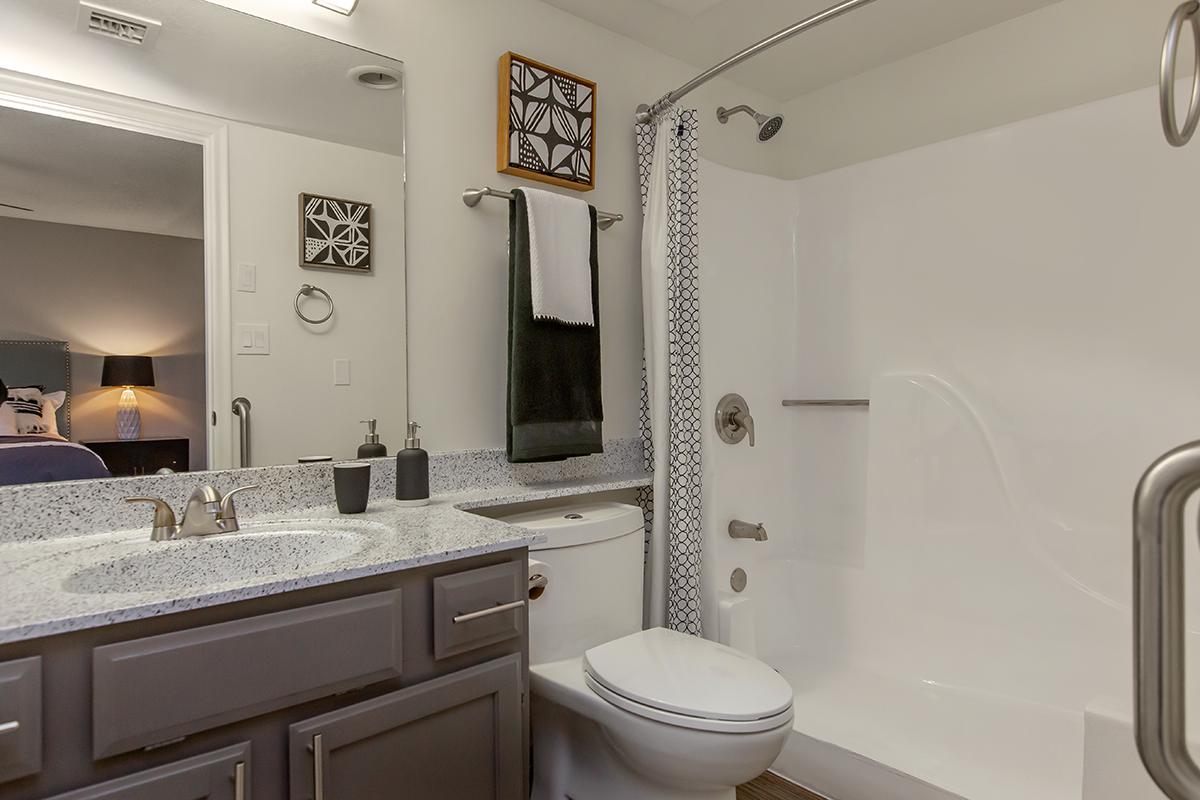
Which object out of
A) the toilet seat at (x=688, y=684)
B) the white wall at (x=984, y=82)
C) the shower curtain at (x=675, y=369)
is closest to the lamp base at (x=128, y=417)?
the toilet seat at (x=688, y=684)

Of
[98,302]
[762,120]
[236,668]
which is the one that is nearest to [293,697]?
[236,668]

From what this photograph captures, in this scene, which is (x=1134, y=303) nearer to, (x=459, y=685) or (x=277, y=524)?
(x=459, y=685)

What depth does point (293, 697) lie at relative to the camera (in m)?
0.97

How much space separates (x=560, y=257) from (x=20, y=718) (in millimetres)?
1400

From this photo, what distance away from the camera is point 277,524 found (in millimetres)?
1360

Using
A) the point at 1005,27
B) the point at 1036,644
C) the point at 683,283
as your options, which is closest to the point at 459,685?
the point at 683,283

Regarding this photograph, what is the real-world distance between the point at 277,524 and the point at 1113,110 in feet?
7.71

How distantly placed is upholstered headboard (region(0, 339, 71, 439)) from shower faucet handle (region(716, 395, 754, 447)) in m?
1.72

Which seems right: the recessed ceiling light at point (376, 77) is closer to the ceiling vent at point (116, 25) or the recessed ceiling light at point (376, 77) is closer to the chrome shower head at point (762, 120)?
the ceiling vent at point (116, 25)

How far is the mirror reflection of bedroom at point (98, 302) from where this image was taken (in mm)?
1232

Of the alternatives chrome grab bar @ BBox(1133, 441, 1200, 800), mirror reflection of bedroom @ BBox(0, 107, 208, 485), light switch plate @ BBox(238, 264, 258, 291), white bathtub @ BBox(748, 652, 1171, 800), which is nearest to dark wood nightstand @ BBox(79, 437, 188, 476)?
mirror reflection of bedroom @ BBox(0, 107, 208, 485)

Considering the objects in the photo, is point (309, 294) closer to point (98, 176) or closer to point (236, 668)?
point (98, 176)

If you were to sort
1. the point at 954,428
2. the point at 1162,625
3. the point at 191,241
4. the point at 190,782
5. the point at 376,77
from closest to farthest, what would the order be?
the point at 1162,625 → the point at 190,782 → the point at 191,241 → the point at 376,77 → the point at 954,428

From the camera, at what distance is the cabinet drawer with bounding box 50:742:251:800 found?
830 millimetres
